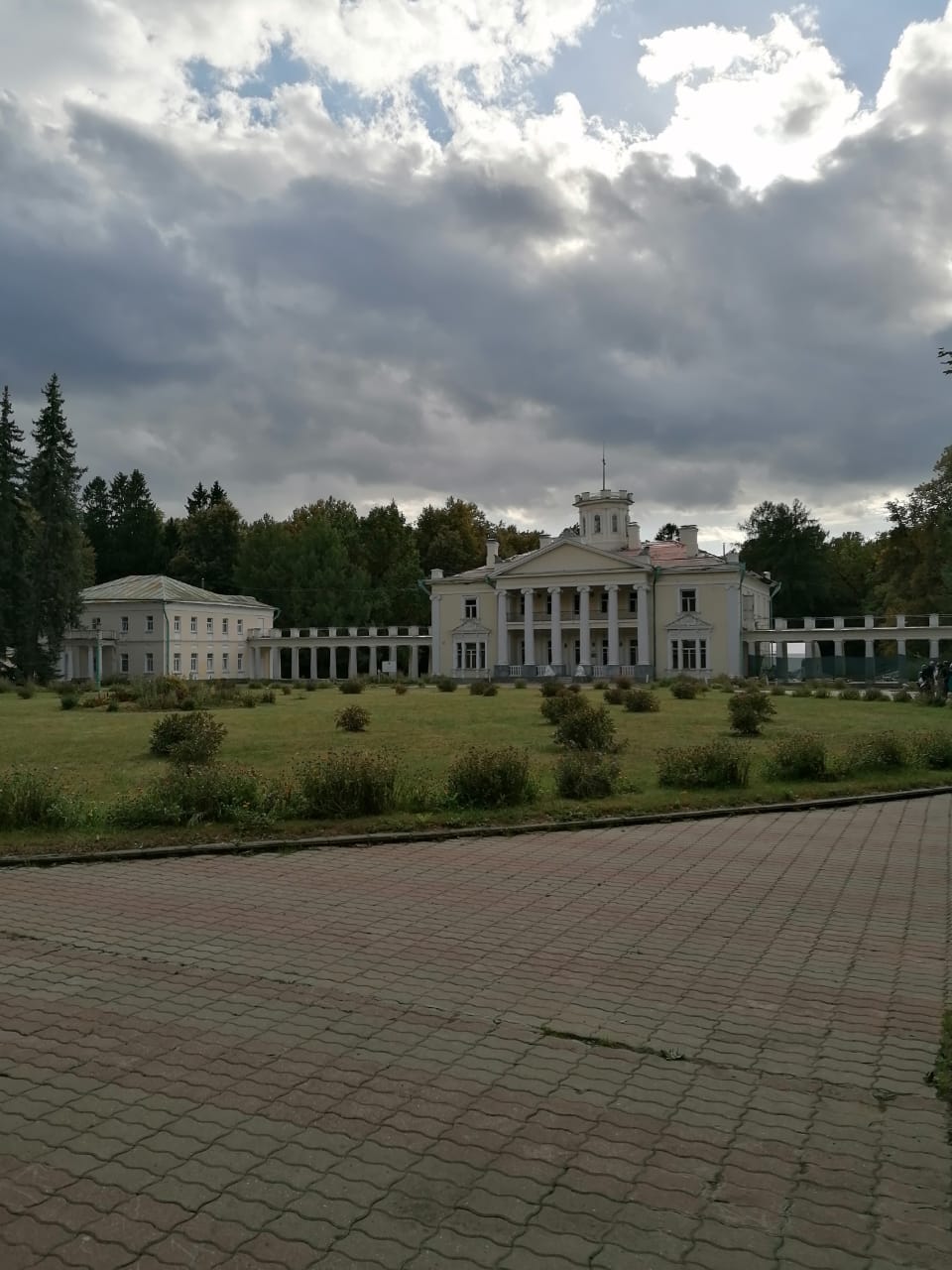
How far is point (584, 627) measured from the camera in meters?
69.2

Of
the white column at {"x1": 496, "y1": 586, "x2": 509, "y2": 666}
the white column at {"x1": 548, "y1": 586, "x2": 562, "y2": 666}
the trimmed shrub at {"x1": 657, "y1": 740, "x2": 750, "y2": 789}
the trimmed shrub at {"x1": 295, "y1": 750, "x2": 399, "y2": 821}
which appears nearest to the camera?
the trimmed shrub at {"x1": 295, "y1": 750, "x2": 399, "y2": 821}

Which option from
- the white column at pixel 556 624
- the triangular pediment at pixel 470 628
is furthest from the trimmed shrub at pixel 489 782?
the triangular pediment at pixel 470 628

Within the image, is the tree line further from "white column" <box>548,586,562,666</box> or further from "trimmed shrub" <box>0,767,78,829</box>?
"trimmed shrub" <box>0,767,78,829</box>

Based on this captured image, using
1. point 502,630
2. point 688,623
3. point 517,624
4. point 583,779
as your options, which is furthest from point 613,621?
point 583,779

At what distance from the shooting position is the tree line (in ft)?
196

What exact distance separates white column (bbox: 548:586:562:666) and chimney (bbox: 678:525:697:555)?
10.6 metres

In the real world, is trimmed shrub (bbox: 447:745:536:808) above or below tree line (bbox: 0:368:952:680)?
below

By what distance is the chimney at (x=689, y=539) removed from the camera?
73.5 m

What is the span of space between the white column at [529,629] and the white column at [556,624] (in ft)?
5.45

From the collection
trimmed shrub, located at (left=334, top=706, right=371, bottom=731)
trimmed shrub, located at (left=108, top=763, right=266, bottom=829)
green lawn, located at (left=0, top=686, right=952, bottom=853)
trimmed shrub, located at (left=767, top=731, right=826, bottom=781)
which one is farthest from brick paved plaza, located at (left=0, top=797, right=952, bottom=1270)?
trimmed shrub, located at (left=334, top=706, right=371, bottom=731)

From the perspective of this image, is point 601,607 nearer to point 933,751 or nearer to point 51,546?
point 51,546

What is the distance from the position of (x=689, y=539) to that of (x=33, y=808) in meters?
66.8

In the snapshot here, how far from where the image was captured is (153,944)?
6.86 m

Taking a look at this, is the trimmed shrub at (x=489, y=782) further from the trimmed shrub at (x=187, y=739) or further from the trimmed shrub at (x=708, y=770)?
the trimmed shrub at (x=187, y=739)
